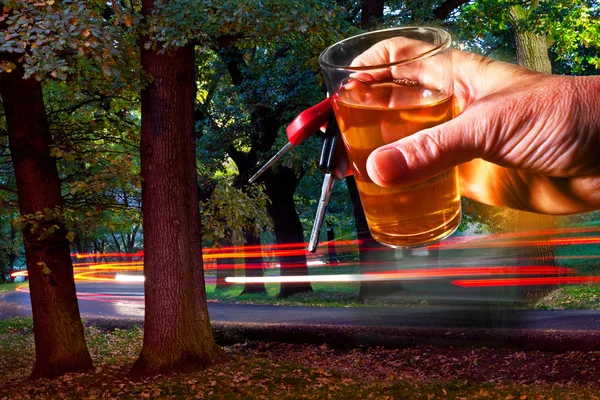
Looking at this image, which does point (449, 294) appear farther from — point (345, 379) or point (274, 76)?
point (345, 379)

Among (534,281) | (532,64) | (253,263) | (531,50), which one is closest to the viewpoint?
(532,64)

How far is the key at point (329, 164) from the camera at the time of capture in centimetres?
182

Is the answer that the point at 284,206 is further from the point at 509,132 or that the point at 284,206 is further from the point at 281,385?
the point at 509,132

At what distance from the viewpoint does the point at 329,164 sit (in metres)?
1.87

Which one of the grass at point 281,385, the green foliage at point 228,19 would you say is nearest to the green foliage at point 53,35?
the green foliage at point 228,19

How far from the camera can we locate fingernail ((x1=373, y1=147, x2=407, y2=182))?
1531 millimetres

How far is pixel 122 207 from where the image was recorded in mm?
12664

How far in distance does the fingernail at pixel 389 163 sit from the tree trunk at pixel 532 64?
585 inches

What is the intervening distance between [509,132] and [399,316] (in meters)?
17.4

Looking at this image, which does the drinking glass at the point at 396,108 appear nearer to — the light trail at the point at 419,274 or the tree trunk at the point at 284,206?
the light trail at the point at 419,274

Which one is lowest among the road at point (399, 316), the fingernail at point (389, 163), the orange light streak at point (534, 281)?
the road at point (399, 316)

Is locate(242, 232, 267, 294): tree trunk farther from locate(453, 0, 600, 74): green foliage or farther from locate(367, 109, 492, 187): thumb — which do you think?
locate(367, 109, 492, 187): thumb

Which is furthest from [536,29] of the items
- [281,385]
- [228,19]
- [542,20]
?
[281,385]

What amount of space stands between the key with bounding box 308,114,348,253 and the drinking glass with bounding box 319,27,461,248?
0.31ft
